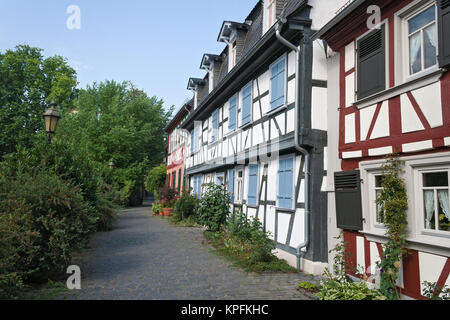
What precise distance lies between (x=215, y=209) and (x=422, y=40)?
799 cm

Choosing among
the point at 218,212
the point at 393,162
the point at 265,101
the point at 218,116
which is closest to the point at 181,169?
the point at 218,116

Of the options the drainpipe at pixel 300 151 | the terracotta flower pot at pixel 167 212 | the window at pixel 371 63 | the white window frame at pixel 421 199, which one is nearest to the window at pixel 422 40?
the window at pixel 371 63

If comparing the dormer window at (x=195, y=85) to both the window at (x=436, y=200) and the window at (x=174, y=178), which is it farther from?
the window at (x=436, y=200)

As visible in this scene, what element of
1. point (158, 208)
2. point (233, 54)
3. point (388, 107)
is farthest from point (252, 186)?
point (158, 208)

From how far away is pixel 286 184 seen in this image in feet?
27.1

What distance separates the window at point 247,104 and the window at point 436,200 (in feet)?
19.5

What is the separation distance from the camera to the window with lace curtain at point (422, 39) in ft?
16.3

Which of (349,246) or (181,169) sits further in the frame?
(181,169)

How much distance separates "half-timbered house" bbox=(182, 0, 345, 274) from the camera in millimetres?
7359

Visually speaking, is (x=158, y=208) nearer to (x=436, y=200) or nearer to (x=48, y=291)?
(x=48, y=291)

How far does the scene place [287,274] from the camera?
7.11 metres
